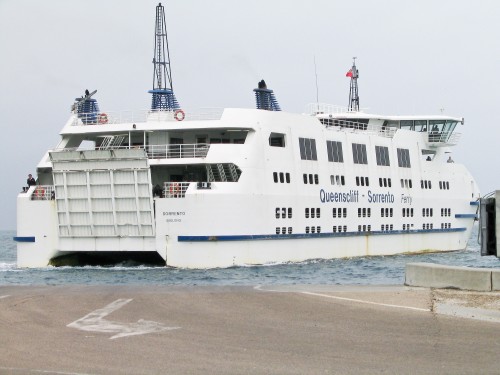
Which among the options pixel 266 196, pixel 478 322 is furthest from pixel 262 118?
pixel 478 322

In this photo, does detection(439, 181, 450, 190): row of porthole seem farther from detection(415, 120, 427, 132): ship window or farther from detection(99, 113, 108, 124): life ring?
detection(99, 113, 108, 124): life ring

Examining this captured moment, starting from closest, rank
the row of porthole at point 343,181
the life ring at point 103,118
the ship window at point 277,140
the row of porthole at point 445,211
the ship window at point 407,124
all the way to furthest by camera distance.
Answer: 1. the life ring at point 103,118
2. the row of porthole at point 343,181
3. the ship window at point 277,140
4. the ship window at point 407,124
5. the row of porthole at point 445,211

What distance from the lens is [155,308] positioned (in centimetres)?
1438

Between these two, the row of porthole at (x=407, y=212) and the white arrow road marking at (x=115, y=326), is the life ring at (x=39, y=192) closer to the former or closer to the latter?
the row of porthole at (x=407, y=212)

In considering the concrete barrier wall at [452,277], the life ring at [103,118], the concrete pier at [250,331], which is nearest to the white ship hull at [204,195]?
the life ring at [103,118]

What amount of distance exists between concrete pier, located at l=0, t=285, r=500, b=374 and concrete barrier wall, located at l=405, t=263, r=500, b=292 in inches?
17.5

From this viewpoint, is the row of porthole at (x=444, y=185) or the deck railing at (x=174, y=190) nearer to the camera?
the deck railing at (x=174, y=190)

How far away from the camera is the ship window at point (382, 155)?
42688mm

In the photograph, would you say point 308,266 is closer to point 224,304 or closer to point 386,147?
point 386,147

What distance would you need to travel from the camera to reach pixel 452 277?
16.2m

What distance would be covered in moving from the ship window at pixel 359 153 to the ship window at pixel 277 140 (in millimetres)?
6029

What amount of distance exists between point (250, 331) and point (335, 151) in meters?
27.6

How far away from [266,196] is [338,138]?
7.00 metres

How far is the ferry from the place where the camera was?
103 ft
